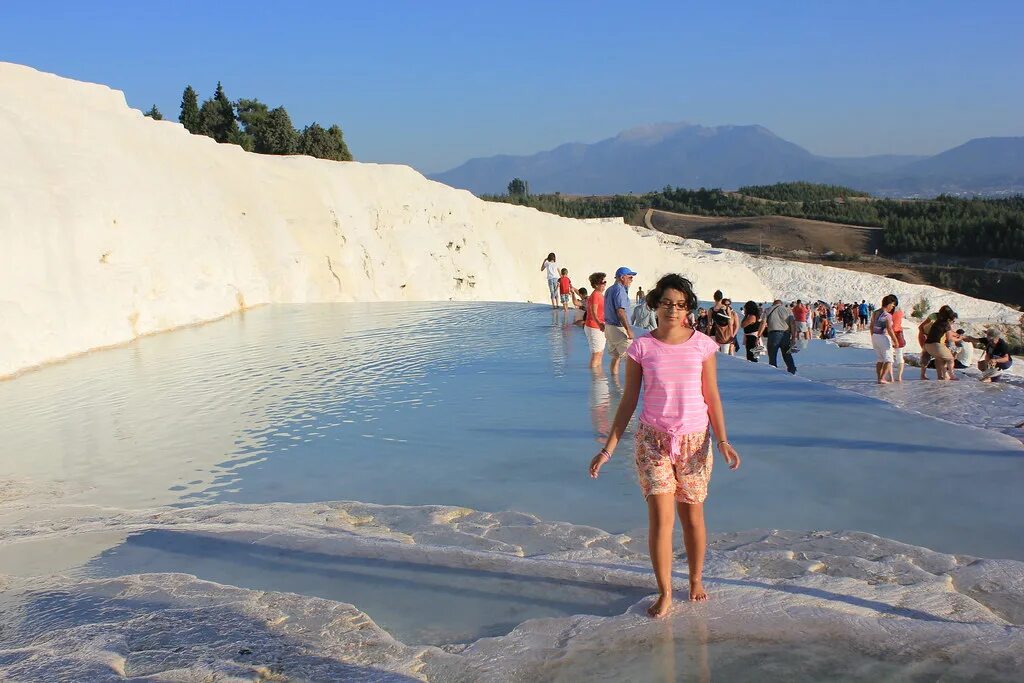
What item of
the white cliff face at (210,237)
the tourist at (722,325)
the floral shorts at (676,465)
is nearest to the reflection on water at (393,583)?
the floral shorts at (676,465)

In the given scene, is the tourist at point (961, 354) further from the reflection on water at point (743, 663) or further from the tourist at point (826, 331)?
the reflection on water at point (743, 663)

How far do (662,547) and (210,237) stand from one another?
21771mm

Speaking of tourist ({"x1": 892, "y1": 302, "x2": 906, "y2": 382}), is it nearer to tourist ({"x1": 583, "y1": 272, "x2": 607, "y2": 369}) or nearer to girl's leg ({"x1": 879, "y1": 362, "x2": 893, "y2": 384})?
girl's leg ({"x1": 879, "y1": 362, "x2": 893, "y2": 384})

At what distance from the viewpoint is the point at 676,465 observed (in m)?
4.48

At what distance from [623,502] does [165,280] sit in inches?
631

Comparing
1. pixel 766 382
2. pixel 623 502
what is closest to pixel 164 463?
pixel 623 502

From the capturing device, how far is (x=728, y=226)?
76750 mm

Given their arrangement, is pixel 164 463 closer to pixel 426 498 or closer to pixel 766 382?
pixel 426 498

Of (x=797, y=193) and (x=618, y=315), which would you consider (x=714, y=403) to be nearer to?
(x=618, y=315)

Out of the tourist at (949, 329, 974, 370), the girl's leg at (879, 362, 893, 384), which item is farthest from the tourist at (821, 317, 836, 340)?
the girl's leg at (879, 362, 893, 384)

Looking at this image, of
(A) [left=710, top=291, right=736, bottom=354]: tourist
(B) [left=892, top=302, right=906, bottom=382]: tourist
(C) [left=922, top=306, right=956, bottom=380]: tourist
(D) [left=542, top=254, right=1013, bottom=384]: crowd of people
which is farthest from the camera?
(A) [left=710, top=291, right=736, bottom=354]: tourist

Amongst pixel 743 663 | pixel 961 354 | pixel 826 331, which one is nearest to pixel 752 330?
pixel 961 354

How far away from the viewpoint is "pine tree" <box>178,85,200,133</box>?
182 feet

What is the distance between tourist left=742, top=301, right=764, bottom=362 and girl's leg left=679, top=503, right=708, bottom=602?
31.6 feet
